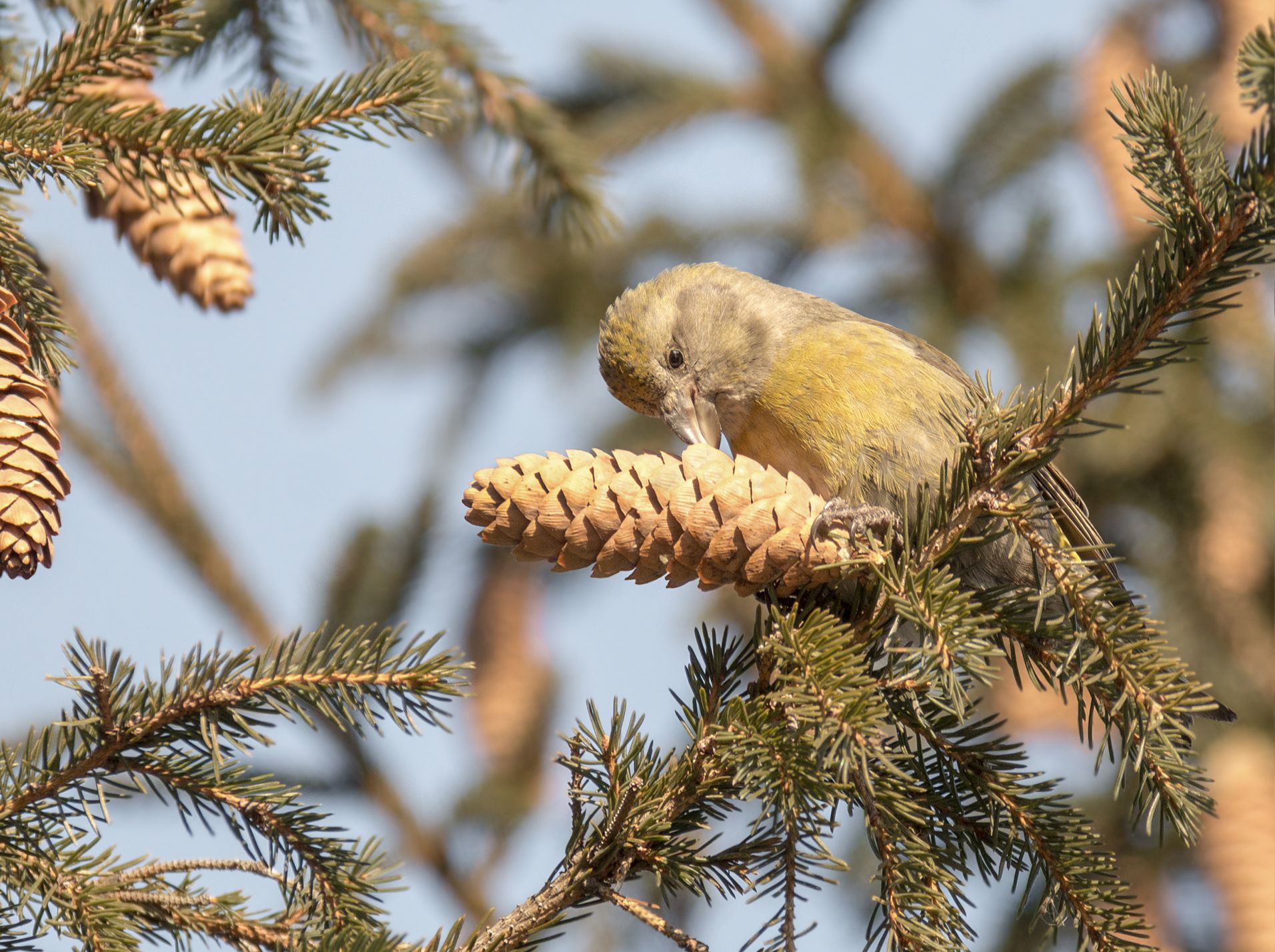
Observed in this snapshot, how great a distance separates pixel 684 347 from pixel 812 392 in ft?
2.19

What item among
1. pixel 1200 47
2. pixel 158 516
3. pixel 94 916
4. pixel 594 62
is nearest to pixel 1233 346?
pixel 1200 47

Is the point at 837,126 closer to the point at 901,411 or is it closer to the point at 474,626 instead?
the point at 901,411

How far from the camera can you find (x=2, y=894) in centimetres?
160

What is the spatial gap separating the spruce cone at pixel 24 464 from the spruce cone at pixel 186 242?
554 mm

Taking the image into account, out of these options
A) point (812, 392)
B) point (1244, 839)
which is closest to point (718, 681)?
point (812, 392)

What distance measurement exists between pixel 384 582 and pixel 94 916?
6.13ft

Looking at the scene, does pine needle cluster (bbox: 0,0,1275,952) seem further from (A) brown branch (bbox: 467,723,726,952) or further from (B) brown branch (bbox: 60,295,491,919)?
(B) brown branch (bbox: 60,295,491,919)

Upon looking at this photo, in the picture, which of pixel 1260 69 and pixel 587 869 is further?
pixel 587 869

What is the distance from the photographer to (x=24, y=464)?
5.18 ft

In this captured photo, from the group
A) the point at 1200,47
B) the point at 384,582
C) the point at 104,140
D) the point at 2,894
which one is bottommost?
the point at 2,894

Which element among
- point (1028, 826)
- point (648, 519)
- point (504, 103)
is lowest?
point (1028, 826)

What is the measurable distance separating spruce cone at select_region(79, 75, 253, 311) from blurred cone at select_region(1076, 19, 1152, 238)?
3.37m

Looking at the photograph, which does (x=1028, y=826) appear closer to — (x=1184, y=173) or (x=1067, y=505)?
(x=1184, y=173)

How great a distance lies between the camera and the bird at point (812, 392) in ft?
8.89
